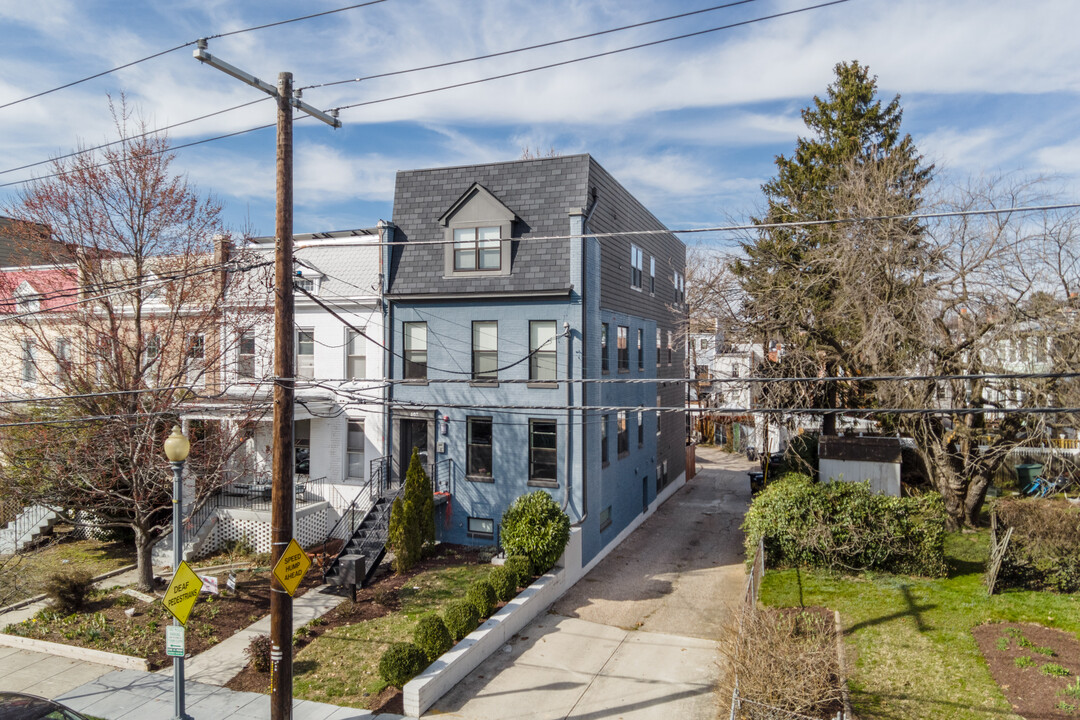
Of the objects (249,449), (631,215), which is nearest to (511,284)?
(631,215)

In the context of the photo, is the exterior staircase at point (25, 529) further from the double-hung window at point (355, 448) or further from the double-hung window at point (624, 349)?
the double-hung window at point (624, 349)

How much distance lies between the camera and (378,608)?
14195 mm

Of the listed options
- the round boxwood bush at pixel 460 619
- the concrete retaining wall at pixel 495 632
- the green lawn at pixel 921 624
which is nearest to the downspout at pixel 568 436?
the concrete retaining wall at pixel 495 632

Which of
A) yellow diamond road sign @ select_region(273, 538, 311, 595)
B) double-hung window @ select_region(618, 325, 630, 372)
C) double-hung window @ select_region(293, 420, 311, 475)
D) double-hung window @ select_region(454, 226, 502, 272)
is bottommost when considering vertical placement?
yellow diamond road sign @ select_region(273, 538, 311, 595)

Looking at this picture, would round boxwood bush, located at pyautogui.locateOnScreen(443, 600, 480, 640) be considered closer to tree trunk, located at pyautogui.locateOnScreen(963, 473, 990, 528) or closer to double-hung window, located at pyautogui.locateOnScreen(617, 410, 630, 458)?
double-hung window, located at pyautogui.locateOnScreen(617, 410, 630, 458)

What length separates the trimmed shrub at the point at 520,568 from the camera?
14.9 m

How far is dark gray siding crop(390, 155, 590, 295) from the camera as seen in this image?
18266 millimetres

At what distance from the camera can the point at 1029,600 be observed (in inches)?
538

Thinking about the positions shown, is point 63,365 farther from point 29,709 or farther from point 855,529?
point 855,529

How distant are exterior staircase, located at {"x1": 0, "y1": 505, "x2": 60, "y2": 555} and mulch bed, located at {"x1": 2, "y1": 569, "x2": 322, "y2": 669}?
656cm

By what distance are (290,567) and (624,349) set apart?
14137mm

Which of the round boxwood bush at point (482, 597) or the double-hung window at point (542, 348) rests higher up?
the double-hung window at point (542, 348)

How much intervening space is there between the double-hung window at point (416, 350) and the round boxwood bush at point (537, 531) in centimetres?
525

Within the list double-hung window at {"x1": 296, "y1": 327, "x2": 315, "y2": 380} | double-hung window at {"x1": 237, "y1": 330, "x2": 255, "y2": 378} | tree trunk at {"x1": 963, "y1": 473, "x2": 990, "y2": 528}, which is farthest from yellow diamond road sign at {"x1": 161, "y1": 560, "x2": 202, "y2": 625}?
tree trunk at {"x1": 963, "y1": 473, "x2": 990, "y2": 528}
